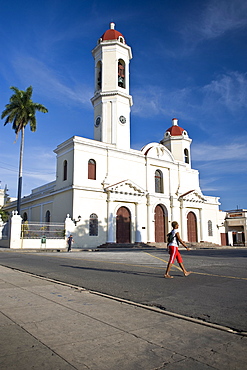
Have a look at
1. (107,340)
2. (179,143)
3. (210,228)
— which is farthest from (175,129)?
(107,340)

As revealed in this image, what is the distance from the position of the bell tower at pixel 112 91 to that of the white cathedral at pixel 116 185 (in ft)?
0.30

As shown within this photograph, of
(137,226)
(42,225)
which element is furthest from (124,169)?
(42,225)

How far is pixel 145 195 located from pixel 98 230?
7232 mm

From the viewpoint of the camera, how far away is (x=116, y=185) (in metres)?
31.5

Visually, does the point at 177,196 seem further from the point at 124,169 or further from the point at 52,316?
the point at 52,316

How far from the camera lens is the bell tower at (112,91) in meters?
34.1

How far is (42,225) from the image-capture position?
87.9 feet

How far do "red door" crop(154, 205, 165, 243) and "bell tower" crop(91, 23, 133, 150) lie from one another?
25.9 ft

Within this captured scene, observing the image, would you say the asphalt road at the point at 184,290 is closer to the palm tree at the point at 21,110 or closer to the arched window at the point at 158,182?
the palm tree at the point at 21,110

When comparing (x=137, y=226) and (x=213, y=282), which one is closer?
(x=213, y=282)

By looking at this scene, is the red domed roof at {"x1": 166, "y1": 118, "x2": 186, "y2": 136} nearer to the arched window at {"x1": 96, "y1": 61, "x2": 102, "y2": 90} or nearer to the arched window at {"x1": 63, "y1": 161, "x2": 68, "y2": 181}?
the arched window at {"x1": 96, "y1": 61, "x2": 102, "y2": 90}

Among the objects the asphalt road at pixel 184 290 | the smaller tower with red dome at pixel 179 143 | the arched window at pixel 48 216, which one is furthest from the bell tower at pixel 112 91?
the asphalt road at pixel 184 290

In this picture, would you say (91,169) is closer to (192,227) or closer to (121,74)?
(121,74)

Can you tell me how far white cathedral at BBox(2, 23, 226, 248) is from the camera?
1188 inches
